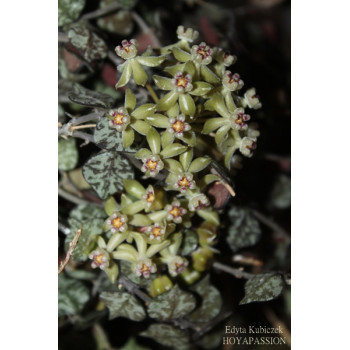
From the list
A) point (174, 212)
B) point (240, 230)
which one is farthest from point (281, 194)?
point (174, 212)

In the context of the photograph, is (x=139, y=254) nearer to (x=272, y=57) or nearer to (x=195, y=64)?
(x=195, y=64)

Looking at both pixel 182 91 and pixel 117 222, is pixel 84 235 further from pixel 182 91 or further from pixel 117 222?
pixel 182 91

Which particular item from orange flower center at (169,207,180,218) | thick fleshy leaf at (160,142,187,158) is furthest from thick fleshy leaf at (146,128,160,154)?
orange flower center at (169,207,180,218)

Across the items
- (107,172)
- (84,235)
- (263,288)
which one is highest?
(107,172)

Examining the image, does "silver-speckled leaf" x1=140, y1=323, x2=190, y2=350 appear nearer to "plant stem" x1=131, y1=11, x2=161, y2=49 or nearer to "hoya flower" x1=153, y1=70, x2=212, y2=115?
"hoya flower" x1=153, y1=70, x2=212, y2=115

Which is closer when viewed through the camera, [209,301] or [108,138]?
[108,138]
